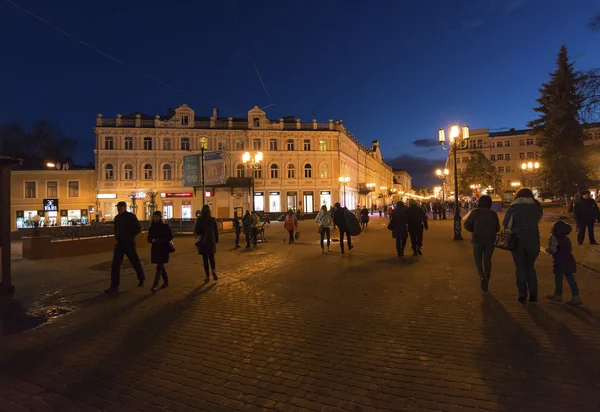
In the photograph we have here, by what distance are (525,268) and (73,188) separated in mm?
52251

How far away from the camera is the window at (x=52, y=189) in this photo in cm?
4609

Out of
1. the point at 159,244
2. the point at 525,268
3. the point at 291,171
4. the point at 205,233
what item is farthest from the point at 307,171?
the point at 525,268

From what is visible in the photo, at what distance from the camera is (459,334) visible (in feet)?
15.8

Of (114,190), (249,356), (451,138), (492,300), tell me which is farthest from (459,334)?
(114,190)

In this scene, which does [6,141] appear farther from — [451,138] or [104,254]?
[451,138]

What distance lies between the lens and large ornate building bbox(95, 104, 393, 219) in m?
47.4

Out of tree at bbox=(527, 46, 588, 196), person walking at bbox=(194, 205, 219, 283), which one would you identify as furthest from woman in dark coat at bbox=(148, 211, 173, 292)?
tree at bbox=(527, 46, 588, 196)

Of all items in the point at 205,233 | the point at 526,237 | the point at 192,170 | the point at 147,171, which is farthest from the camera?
the point at 147,171

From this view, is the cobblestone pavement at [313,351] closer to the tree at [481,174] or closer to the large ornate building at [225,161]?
the large ornate building at [225,161]

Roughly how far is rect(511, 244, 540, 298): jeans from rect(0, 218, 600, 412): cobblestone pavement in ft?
1.04

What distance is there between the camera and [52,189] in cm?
4631

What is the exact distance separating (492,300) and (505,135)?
98889mm

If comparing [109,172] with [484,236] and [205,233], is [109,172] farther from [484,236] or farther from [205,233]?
[484,236]

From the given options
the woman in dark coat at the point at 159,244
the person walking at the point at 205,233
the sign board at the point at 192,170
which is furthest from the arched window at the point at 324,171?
the woman in dark coat at the point at 159,244
